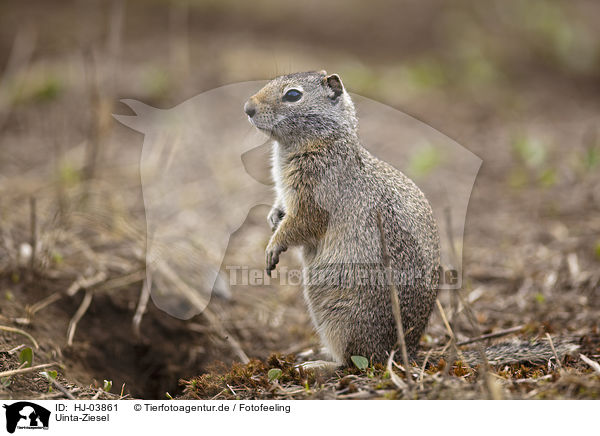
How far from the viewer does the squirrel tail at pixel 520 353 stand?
11.3 feet

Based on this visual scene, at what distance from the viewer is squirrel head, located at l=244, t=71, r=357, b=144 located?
364 centimetres

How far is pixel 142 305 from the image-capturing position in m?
4.57

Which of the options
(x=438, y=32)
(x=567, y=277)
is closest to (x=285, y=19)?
(x=438, y=32)

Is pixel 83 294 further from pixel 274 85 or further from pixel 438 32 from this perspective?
pixel 438 32

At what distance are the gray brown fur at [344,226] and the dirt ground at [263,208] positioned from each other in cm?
28

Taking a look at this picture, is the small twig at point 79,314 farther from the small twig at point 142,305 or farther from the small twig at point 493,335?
the small twig at point 493,335

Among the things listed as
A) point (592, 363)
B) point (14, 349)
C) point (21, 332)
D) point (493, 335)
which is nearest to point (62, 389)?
point (14, 349)

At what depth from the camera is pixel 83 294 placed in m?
4.53

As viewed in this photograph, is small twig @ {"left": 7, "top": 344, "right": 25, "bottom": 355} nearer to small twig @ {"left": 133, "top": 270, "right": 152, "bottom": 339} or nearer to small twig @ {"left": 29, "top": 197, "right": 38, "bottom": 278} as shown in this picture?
small twig @ {"left": 29, "top": 197, "right": 38, "bottom": 278}

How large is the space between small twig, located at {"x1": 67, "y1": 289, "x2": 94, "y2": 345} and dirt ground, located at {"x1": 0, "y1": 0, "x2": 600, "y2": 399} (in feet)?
0.04

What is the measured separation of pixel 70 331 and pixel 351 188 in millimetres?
2334

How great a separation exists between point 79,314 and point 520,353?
319cm
